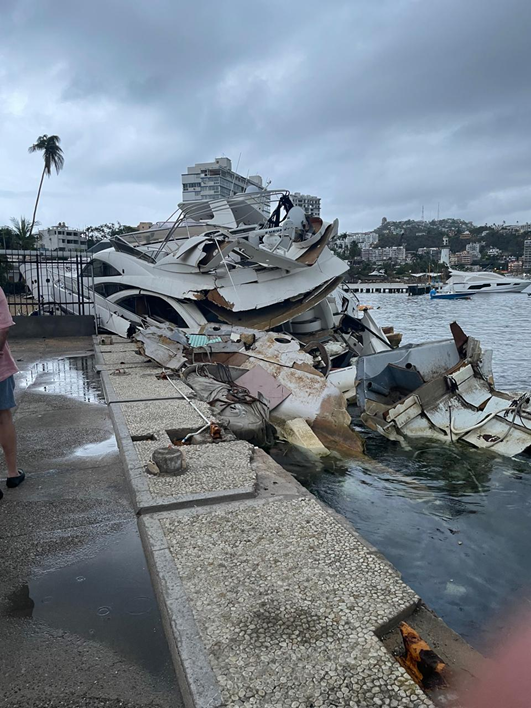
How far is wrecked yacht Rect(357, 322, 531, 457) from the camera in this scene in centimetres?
885

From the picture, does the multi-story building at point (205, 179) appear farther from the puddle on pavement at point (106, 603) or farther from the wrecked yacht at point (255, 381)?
the puddle on pavement at point (106, 603)

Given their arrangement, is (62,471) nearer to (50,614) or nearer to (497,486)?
(50,614)

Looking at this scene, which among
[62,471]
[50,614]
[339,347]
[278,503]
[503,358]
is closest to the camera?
[50,614]

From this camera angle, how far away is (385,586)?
2.96 m

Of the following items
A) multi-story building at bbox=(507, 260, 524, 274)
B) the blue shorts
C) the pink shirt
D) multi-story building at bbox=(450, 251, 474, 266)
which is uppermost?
multi-story building at bbox=(450, 251, 474, 266)

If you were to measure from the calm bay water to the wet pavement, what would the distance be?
2.32m

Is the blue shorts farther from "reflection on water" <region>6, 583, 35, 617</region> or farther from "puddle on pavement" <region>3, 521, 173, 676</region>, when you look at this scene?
"reflection on water" <region>6, 583, 35, 617</region>

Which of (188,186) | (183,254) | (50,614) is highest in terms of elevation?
(188,186)

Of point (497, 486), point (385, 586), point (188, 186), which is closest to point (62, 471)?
point (385, 586)

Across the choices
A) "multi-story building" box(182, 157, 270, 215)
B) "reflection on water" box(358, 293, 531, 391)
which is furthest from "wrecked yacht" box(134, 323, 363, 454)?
"multi-story building" box(182, 157, 270, 215)

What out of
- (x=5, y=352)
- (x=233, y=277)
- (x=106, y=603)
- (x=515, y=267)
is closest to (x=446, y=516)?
(x=106, y=603)

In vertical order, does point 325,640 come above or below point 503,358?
above

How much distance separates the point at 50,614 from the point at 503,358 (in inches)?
879

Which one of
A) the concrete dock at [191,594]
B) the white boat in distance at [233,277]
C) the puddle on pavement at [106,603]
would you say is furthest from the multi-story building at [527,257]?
the puddle on pavement at [106,603]
